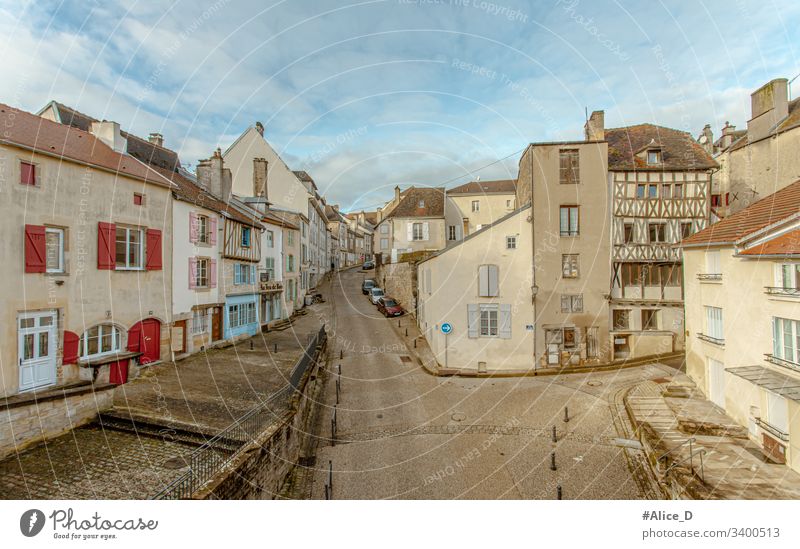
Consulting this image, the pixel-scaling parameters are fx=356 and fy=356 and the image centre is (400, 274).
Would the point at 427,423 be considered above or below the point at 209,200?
below

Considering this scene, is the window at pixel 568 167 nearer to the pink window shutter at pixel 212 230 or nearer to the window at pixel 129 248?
the pink window shutter at pixel 212 230

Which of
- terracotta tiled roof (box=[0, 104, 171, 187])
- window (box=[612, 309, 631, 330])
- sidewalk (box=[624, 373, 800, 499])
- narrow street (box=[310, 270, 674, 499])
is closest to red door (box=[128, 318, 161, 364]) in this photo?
terracotta tiled roof (box=[0, 104, 171, 187])

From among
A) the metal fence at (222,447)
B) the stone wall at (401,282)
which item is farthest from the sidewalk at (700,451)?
the stone wall at (401,282)

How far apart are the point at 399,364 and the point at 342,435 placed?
6.65 metres

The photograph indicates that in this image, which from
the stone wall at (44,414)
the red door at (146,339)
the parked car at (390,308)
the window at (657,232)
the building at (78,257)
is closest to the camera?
the stone wall at (44,414)

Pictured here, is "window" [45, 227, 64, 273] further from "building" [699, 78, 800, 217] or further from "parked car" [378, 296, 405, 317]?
"building" [699, 78, 800, 217]

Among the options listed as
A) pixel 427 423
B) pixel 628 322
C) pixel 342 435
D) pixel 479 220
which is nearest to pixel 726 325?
pixel 628 322

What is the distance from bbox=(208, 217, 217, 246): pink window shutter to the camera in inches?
590

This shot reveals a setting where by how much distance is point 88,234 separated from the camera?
977cm

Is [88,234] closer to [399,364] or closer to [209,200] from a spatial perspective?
[209,200]

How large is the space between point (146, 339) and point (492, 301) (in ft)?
44.1

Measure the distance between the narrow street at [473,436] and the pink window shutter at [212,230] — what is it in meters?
7.63

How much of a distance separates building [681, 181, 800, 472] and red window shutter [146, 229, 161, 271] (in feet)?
54.7

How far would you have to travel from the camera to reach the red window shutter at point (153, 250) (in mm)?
11648
